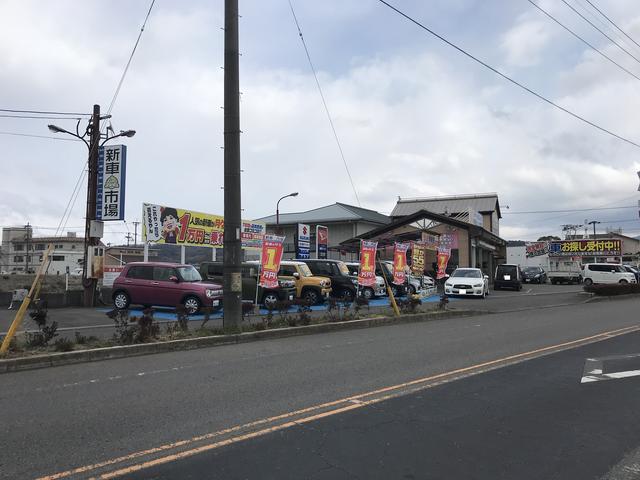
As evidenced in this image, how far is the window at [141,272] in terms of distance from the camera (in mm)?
17219

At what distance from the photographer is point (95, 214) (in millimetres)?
20297

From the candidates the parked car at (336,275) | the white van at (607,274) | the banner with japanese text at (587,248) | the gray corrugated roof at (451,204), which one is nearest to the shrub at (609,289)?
the white van at (607,274)

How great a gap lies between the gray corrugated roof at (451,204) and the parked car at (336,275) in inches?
1431

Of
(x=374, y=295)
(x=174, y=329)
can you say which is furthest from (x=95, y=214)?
(x=374, y=295)

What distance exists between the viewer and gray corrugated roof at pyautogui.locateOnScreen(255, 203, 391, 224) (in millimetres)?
50469

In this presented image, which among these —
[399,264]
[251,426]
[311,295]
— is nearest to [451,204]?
[399,264]

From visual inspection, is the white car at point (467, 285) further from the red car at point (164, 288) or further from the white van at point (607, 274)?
the white van at point (607, 274)

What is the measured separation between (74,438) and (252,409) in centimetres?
181

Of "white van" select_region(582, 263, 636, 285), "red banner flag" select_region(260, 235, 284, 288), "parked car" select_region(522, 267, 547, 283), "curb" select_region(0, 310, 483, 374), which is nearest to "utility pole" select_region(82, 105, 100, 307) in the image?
"red banner flag" select_region(260, 235, 284, 288)

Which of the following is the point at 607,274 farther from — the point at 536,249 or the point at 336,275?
the point at 336,275

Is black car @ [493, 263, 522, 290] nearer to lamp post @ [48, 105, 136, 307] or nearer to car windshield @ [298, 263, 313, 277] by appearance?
car windshield @ [298, 263, 313, 277]

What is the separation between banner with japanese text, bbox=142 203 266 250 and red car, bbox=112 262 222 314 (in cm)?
569

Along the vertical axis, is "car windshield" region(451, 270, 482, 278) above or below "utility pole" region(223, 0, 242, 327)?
below

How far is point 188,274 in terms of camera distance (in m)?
17.3
